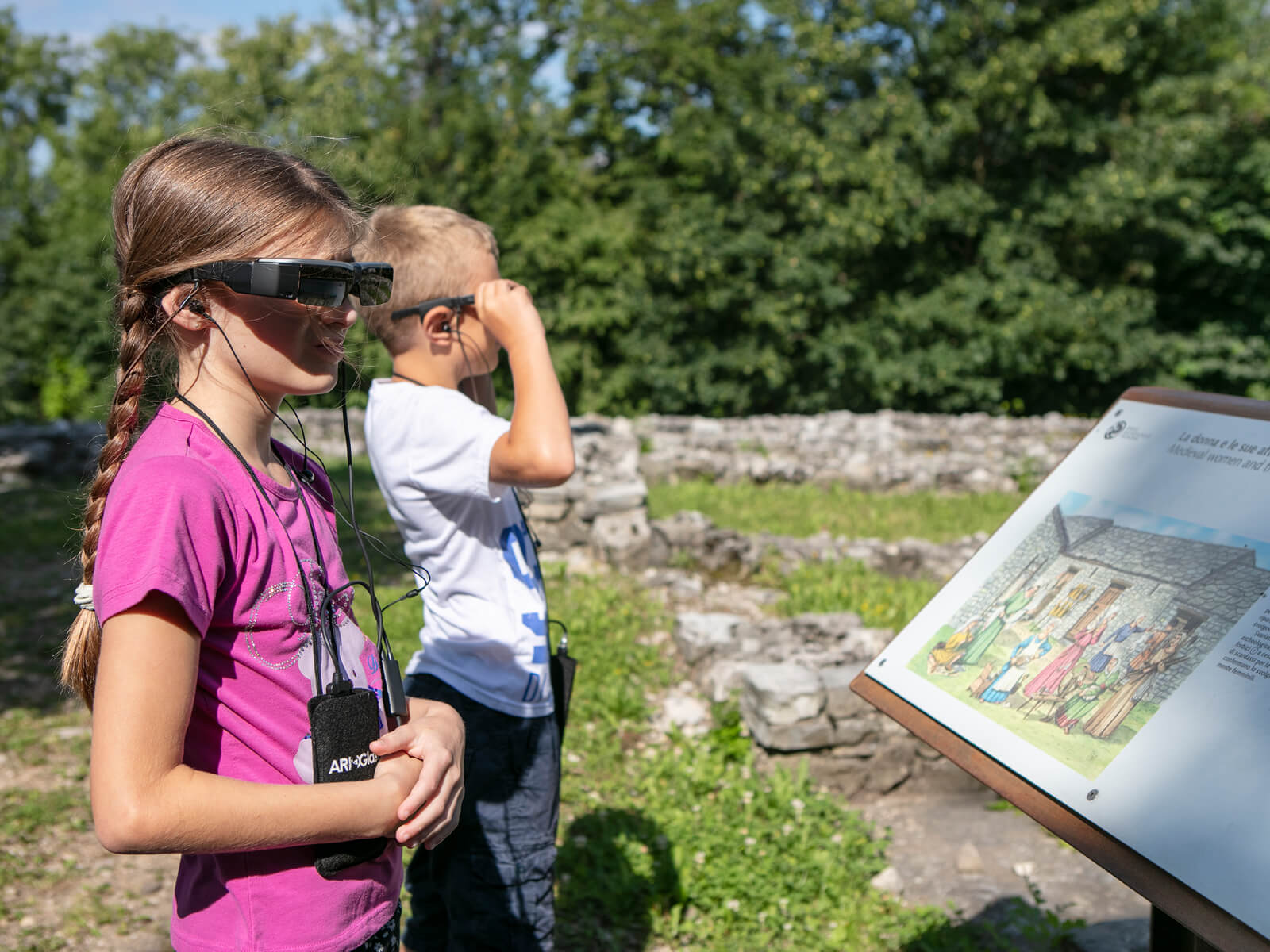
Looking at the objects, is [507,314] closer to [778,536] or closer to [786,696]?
[786,696]

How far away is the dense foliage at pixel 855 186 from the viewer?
17016 mm

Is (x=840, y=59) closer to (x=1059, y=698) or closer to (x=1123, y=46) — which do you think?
(x=1123, y=46)

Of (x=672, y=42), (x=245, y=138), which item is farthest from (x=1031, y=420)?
(x=245, y=138)

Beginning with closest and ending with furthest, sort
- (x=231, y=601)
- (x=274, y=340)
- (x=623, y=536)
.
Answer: (x=231, y=601) < (x=274, y=340) < (x=623, y=536)

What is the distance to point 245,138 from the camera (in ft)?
4.83

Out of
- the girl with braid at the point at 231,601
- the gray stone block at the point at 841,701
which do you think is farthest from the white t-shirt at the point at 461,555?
the gray stone block at the point at 841,701

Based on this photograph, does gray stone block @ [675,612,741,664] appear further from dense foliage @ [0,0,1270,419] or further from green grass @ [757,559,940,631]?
dense foliage @ [0,0,1270,419]

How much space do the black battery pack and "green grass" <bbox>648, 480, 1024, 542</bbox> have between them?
720cm

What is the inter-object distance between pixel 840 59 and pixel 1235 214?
26.4 feet

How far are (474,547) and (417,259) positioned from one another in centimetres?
65

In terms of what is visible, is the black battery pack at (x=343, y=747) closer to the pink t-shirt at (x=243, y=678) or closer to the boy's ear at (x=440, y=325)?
the pink t-shirt at (x=243, y=678)

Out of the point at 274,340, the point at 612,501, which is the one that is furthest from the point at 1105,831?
the point at 612,501

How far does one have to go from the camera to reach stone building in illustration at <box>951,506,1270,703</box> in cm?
150

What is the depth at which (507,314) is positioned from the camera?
6.46 ft
